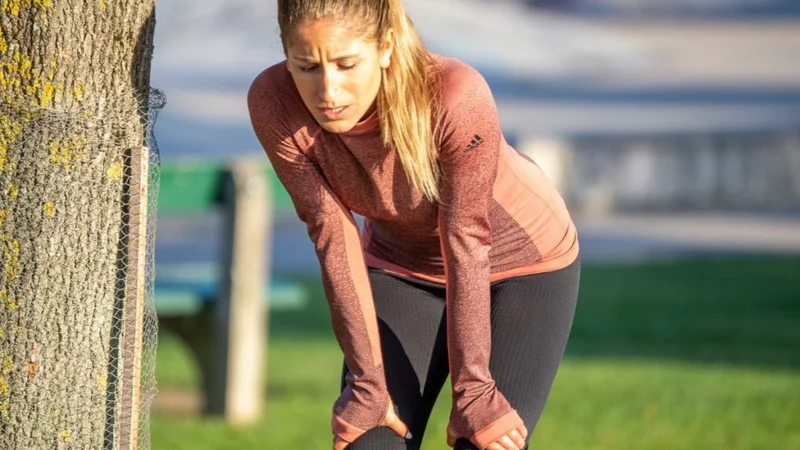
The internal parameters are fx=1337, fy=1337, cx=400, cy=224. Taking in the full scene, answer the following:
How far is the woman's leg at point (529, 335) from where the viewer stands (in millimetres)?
3348

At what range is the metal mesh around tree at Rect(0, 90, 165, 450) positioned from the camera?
9.96 feet

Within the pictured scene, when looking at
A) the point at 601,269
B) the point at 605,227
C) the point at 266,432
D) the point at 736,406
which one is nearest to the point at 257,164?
the point at 266,432

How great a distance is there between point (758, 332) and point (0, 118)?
6.94 m

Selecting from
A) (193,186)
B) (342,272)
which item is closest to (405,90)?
(342,272)

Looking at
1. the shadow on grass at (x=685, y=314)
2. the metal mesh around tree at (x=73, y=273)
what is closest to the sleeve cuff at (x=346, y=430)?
the metal mesh around tree at (x=73, y=273)

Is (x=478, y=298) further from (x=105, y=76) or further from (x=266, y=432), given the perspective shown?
(x=266, y=432)

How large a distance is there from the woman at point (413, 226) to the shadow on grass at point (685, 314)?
5.00 metres

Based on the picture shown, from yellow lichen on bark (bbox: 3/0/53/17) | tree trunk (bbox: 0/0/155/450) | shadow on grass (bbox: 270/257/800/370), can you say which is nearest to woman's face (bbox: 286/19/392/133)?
tree trunk (bbox: 0/0/155/450)

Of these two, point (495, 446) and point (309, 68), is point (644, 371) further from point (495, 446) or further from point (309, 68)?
point (309, 68)

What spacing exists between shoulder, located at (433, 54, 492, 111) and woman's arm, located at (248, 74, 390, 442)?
385 millimetres

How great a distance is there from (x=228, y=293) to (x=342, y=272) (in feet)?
11.9

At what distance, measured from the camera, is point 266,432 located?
6.70 metres

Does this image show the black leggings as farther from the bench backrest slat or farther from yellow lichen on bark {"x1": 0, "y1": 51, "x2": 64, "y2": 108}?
the bench backrest slat

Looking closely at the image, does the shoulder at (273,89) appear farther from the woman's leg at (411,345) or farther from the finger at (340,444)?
the finger at (340,444)
